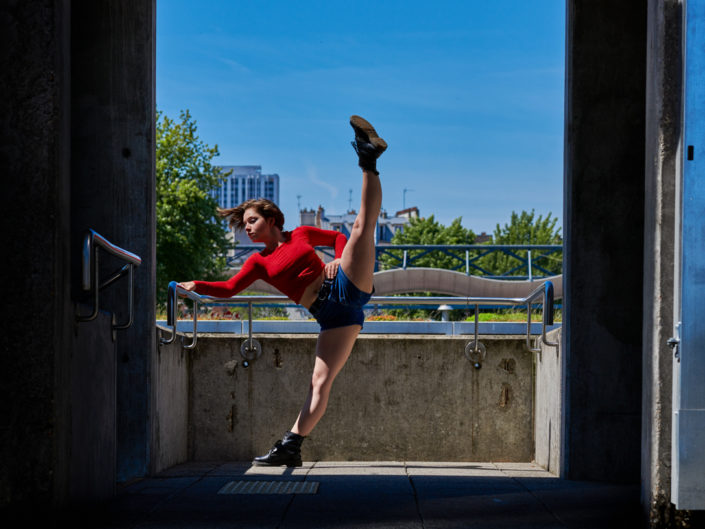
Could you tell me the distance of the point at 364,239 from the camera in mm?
5770

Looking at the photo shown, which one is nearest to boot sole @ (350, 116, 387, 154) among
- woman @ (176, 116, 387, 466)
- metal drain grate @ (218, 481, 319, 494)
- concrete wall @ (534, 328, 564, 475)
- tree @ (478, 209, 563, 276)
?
woman @ (176, 116, 387, 466)

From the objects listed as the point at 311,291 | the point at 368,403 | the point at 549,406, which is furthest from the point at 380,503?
the point at 368,403

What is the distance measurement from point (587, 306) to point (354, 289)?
2.01 m

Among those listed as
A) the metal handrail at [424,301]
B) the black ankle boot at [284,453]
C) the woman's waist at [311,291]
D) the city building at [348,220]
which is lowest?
the black ankle boot at [284,453]

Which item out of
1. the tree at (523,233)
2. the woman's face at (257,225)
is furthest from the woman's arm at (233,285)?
the tree at (523,233)

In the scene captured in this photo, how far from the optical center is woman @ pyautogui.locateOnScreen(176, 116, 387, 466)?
5.66 metres

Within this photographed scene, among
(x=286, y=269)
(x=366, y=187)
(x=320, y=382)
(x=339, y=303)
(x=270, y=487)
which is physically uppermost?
(x=366, y=187)

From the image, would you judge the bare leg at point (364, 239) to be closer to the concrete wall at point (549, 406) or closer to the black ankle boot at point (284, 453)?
the black ankle boot at point (284, 453)

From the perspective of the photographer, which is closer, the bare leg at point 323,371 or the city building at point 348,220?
the bare leg at point 323,371

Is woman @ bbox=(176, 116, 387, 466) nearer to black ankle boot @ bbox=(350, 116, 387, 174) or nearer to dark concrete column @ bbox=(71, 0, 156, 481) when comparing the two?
black ankle boot @ bbox=(350, 116, 387, 174)

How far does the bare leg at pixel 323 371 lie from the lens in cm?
602

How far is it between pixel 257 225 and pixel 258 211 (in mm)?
120

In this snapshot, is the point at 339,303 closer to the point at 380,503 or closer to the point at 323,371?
the point at 323,371

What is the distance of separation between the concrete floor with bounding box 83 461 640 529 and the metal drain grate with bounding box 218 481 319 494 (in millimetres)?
81
